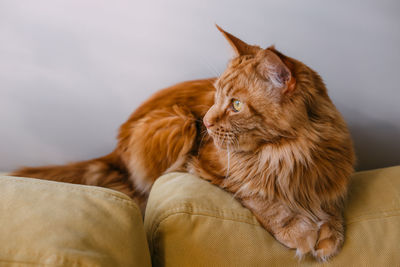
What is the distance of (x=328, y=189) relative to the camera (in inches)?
43.6

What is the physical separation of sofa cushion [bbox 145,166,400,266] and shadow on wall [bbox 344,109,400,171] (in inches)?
23.7

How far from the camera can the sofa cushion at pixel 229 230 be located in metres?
0.90

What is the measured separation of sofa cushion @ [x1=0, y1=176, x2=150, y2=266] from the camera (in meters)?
0.65

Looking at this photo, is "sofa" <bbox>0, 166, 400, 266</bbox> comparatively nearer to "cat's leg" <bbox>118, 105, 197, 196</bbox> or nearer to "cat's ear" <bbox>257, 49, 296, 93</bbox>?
A: "cat's leg" <bbox>118, 105, 197, 196</bbox>

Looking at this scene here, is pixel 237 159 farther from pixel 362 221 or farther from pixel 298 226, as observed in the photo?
pixel 362 221

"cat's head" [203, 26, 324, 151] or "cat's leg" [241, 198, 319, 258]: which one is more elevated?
"cat's head" [203, 26, 324, 151]

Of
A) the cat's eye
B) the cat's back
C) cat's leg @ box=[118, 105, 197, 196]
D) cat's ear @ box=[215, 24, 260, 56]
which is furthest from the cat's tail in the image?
cat's ear @ box=[215, 24, 260, 56]

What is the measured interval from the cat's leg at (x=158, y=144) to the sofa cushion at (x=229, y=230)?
148mm

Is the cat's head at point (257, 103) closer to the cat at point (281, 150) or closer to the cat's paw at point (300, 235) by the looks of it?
the cat at point (281, 150)

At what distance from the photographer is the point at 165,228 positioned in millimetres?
920

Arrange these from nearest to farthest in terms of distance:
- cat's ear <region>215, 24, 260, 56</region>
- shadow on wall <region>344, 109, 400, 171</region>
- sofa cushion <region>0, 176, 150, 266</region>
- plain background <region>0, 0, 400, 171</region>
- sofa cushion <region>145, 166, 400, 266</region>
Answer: sofa cushion <region>0, 176, 150, 266</region>, sofa cushion <region>145, 166, 400, 266</region>, cat's ear <region>215, 24, 260, 56</region>, plain background <region>0, 0, 400, 171</region>, shadow on wall <region>344, 109, 400, 171</region>

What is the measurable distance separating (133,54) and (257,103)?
2.63ft

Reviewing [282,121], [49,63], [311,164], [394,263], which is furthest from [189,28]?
[394,263]

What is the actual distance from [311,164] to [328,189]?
12 cm
